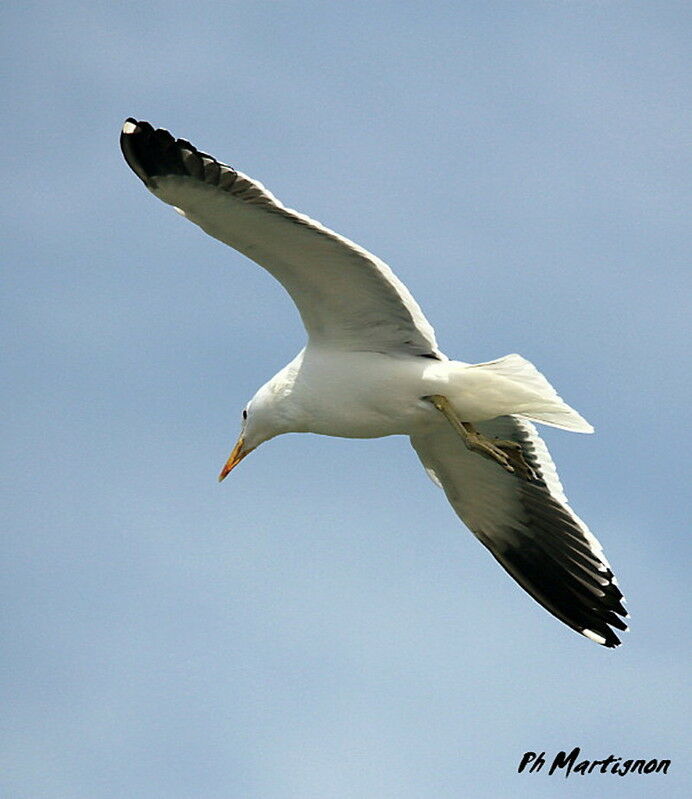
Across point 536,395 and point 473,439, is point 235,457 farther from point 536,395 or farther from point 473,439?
point 536,395

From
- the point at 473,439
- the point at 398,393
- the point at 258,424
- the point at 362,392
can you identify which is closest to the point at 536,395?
the point at 473,439

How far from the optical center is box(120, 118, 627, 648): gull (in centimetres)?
775

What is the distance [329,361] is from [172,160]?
157 centimetres

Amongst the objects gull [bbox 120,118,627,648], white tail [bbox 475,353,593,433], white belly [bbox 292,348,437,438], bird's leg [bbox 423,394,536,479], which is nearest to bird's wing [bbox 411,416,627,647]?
gull [bbox 120,118,627,648]

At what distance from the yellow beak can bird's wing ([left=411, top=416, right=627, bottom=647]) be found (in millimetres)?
1051

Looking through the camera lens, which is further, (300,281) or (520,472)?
(520,472)

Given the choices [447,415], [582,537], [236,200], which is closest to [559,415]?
[447,415]

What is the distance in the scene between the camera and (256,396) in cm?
910

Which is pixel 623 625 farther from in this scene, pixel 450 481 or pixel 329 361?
pixel 329 361

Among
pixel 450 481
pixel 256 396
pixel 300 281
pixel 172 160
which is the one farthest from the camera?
pixel 450 481

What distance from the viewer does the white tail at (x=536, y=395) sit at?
322 inches

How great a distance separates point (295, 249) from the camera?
8047 mm

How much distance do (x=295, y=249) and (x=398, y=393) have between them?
104 centimetres

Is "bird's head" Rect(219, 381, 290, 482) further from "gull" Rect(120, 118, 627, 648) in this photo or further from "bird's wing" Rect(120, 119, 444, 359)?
"bird's wing" Rect(120, 119, 444, 359)
